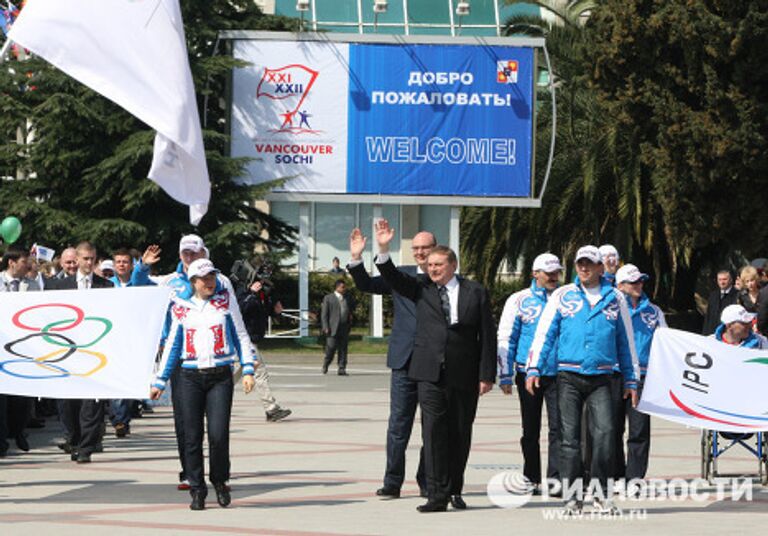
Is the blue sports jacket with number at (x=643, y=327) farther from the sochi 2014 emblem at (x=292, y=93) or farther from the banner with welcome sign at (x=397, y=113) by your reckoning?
the sochi 2014 emblem at (x=292, y=93)

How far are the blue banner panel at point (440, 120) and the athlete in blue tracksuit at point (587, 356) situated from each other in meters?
30.5

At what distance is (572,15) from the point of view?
153 feet

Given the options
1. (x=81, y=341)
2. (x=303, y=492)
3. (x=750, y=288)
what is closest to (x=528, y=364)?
(x=303, y=492)

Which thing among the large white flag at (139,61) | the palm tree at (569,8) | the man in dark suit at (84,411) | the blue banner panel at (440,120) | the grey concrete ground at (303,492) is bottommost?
the grey concrete ground at (303,492)

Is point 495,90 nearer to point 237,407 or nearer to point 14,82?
point 14,82

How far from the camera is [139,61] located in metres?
12.9

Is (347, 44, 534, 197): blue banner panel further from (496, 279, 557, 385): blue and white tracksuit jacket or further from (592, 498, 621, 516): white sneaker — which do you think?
(592, 498, 621, 516): white sneaker

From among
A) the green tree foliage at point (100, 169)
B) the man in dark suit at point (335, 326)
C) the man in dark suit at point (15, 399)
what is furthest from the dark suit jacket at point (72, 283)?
the green tree foliage at point (100, 169)

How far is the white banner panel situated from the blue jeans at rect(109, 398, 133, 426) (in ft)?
78.8

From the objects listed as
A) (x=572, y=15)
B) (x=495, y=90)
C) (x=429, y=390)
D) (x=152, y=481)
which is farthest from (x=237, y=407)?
(x=572, y=15)

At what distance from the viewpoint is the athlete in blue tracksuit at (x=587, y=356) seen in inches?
469

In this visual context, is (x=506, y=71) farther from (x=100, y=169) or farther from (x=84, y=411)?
(x=84, y=411)

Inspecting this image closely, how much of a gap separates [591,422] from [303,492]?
243 cm

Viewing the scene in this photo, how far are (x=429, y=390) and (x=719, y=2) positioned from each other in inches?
991
